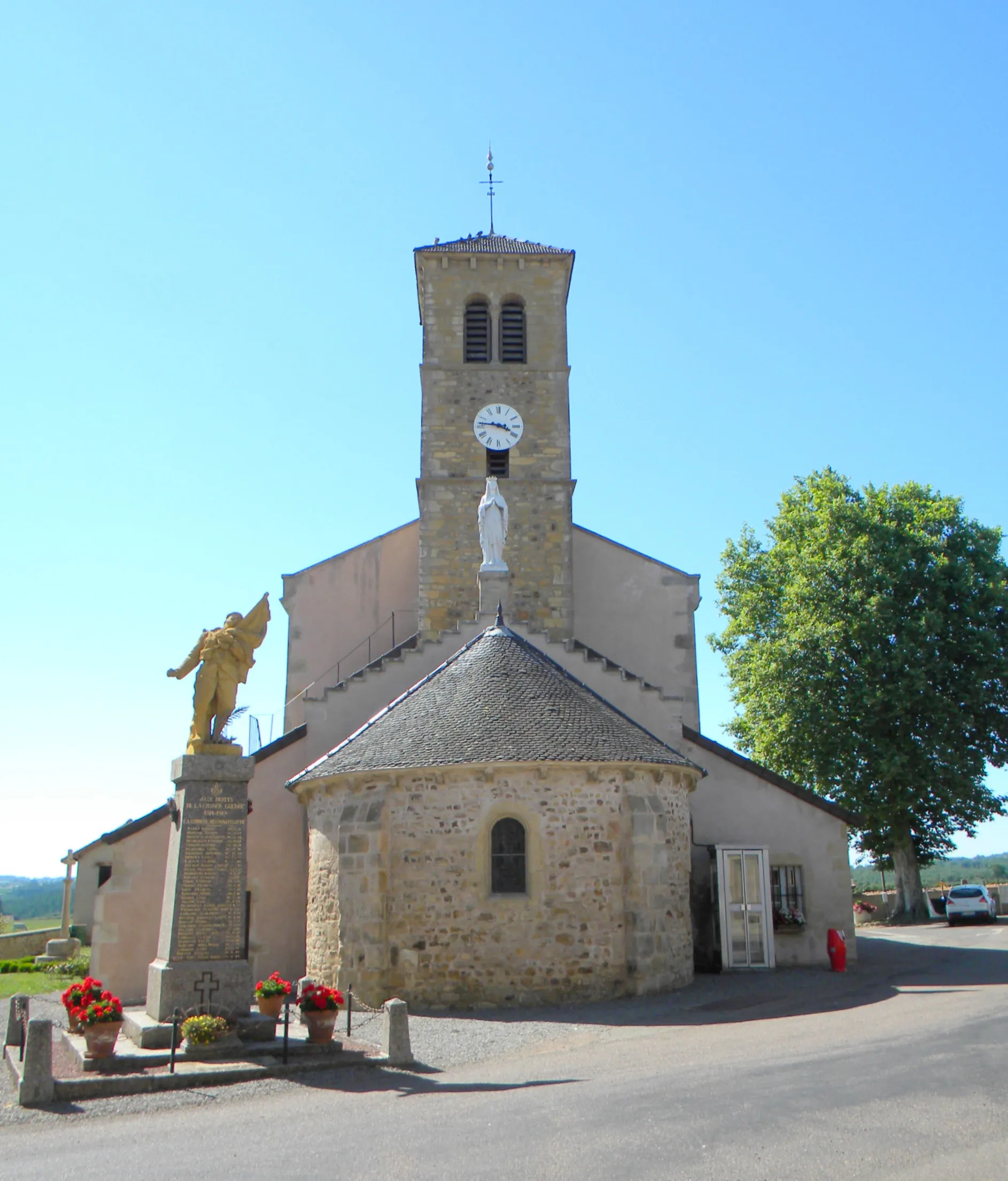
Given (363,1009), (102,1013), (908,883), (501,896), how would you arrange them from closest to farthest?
(102,1013) → (363,1009) → (501,896) → (908,883)

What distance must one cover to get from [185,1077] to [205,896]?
7.51 ft

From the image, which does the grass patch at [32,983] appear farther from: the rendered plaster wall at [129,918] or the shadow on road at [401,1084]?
the shadow on road at [401,1084]

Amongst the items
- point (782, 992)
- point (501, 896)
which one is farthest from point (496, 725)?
point (782, 992)

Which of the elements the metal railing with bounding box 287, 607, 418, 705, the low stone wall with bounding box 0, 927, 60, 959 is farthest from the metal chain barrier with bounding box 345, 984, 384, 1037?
the low stone wall with bounding box 0, 927, 60, 959

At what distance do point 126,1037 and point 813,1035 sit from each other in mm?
7521

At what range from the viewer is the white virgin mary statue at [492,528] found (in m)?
22.2

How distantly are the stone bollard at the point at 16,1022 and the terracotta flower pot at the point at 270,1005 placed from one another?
266cm

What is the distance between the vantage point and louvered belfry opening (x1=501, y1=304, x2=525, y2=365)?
88.9ft

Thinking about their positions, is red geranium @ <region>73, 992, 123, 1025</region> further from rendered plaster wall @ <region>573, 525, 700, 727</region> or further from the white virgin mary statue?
rendered plaster wall @ <region>573, 525, 700, 727</region>

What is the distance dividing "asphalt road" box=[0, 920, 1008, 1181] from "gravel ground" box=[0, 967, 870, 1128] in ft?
0.27

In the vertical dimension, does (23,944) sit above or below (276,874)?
below

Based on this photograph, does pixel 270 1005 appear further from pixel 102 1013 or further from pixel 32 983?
pixel 32 983

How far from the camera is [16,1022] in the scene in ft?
40.9

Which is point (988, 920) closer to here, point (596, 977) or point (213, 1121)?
point (596, 977)
